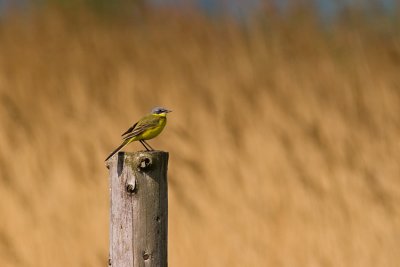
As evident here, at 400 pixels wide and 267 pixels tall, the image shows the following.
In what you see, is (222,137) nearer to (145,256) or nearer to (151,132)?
(151,132)

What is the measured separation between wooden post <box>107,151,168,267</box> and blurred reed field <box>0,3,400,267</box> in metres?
2.54

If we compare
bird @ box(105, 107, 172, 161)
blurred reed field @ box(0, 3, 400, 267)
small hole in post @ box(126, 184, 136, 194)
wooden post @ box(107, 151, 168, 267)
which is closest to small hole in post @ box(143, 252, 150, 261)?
wooden post @ box(107, 151, 168, 267)

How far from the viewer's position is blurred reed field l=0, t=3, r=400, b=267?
653cm

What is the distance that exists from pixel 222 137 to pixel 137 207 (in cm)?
345

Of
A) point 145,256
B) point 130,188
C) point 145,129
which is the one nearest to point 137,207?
point 130,188

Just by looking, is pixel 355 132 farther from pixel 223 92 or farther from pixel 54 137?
pixel 54 137

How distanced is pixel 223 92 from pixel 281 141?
82cm

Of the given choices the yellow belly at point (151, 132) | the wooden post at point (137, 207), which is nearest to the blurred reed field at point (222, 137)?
the yellow belly at point (151, 132)

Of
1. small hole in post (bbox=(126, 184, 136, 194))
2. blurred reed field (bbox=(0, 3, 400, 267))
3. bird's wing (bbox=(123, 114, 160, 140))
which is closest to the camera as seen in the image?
small hole in post (bbox=(126, 184, 136, 194))

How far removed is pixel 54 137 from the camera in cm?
754

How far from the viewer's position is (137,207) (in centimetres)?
380

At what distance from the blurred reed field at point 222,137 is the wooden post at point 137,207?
2.54 m

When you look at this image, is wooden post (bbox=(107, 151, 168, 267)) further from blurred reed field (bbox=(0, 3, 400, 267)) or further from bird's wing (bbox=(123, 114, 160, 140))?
blurred reed field (bbox=(0, 3, 400, 267))

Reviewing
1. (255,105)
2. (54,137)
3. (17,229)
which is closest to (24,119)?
(54,137)
